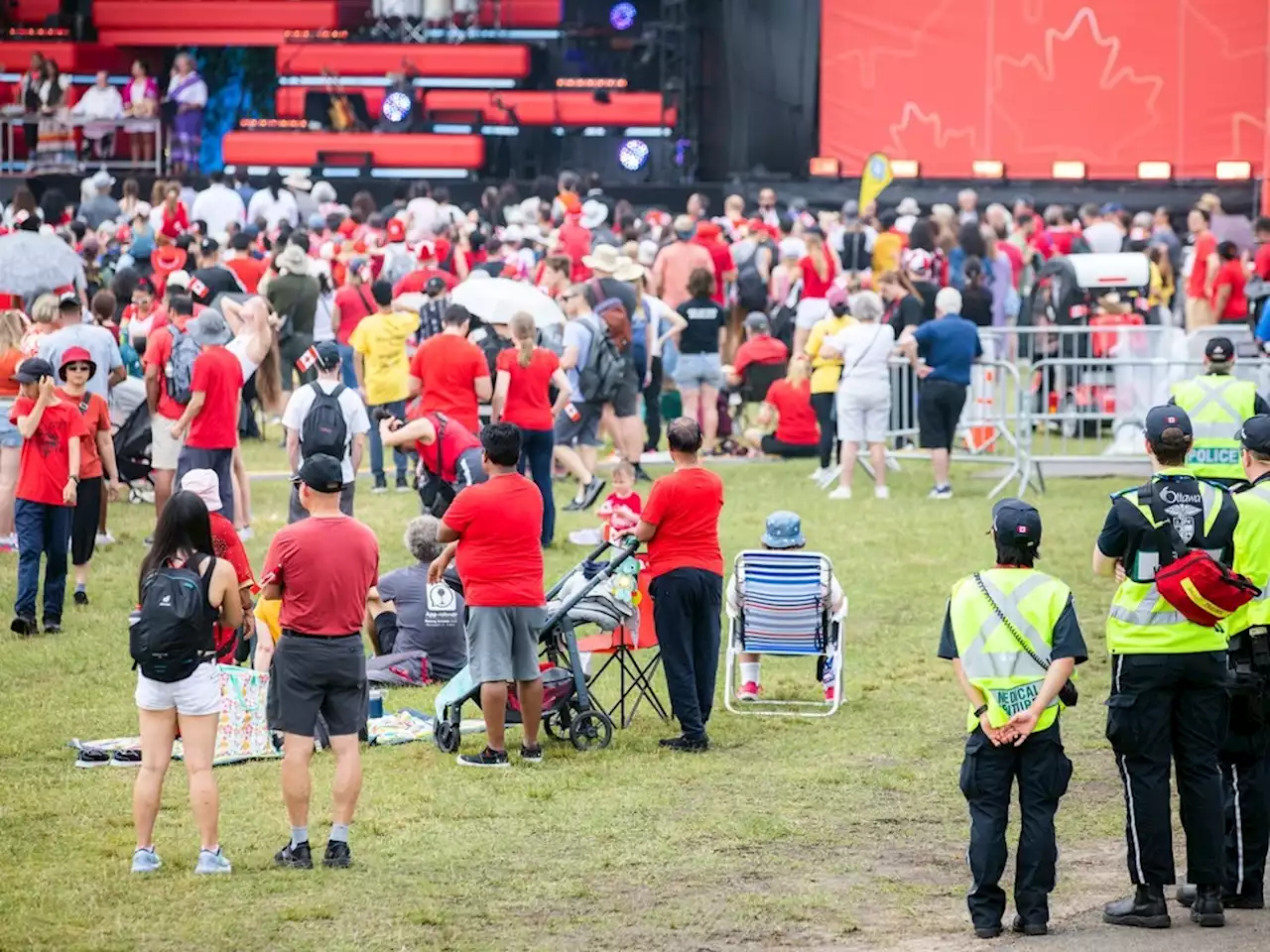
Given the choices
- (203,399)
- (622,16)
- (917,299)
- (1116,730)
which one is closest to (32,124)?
(622,16)

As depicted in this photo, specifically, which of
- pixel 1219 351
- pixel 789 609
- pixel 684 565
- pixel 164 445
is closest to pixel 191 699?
pixel 684 565

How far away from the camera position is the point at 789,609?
10516 mm

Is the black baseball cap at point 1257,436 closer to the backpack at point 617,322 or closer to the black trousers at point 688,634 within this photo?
the black trousers at point 688,634

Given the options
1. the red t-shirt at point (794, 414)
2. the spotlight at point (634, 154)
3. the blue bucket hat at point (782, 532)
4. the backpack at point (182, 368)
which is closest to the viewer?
the blue bucket hat at point (782, 532)

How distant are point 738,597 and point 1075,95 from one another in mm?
22432

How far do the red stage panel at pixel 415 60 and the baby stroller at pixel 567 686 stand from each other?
70.6 feet

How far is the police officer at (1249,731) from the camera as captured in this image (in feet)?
24.5

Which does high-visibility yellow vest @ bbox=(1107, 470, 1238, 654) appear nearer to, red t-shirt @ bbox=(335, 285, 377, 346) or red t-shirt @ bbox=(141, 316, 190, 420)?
red t-shirt @ bbox=(141, 316, 190, 420)

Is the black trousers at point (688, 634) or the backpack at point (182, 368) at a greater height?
the backpack at point (182, 368)

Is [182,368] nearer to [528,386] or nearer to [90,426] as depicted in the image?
[90,426]

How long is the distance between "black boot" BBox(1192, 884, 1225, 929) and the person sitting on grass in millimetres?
3463

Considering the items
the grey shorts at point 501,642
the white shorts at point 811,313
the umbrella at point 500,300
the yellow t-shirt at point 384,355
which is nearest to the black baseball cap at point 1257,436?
the grey shorts at point 501,642

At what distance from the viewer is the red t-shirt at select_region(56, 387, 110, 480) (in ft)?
40.6

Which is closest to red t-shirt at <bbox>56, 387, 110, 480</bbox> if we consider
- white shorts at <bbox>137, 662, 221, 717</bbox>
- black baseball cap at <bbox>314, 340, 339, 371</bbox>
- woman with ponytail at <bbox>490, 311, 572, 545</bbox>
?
black baseball cap at <bbox>314, 340, 339, 371</bbox>
